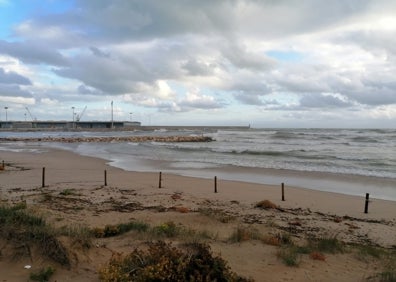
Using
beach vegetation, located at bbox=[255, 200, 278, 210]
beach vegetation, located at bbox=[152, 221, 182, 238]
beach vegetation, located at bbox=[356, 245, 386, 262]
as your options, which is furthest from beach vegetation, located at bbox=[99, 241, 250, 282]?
beach vegetation, located at bbox=[255, 200, 278, 210]

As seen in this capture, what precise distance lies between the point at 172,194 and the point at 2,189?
275 inches

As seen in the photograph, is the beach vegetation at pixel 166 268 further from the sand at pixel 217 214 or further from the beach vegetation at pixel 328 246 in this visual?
the beach vegetation at pixel 328 246

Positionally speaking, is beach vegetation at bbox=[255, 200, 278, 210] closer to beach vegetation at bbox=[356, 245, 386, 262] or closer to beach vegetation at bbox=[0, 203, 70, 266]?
beach vegetation at bbox=[356, 245, 386, 262]

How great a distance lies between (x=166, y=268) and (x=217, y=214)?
19.5 feet

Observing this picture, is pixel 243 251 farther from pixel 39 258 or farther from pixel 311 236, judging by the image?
pixel 39 258

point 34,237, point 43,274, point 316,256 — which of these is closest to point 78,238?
point 34,237

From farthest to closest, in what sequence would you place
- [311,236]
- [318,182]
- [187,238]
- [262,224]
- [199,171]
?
[199,171] → [318,182] → [262,224] → [311,236] → [187,238]

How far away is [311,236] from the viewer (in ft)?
32.1

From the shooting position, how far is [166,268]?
5.19 m

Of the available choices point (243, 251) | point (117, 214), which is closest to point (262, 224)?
point (243, 251)

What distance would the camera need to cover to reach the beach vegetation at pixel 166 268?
5145 mm

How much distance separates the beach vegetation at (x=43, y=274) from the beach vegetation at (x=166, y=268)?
767 millimetres

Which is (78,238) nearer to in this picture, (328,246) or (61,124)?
(328,246)

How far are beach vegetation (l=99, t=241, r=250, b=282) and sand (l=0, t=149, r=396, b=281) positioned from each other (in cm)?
62
